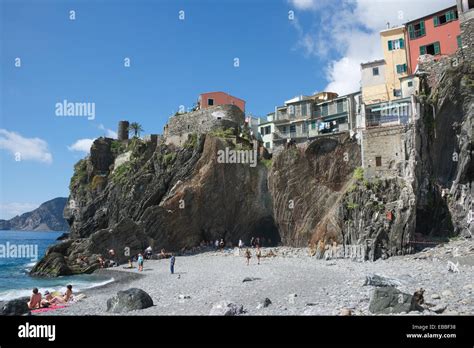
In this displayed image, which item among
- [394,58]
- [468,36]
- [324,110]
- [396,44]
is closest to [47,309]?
[324,110]

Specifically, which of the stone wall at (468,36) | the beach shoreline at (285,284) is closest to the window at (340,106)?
the stone wall at (468,36)

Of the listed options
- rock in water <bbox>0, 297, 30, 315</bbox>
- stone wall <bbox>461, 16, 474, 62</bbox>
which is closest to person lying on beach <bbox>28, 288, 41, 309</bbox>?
rock in water <bbox>0, 297, 30, 315</bbox>

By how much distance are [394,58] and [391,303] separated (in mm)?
38739

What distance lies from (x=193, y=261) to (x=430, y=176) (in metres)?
24.6

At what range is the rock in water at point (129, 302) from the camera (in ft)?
51.7

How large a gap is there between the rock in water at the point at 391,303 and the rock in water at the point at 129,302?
9904mm

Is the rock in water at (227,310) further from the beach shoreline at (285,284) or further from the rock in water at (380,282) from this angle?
the rock in water at (380,282)

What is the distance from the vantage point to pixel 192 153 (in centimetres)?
4659

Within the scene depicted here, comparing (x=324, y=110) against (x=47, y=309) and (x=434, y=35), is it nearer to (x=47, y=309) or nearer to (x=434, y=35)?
(x=434, y=35)

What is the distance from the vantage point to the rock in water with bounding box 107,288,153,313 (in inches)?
620

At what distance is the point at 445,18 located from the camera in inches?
1497

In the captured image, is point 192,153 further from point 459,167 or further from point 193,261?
point 459,167

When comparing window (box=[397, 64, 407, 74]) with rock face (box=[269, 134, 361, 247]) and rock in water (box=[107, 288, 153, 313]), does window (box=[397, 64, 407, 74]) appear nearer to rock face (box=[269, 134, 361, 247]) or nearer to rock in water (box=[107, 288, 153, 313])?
rock face (box=[269, 134, 361, 247])
